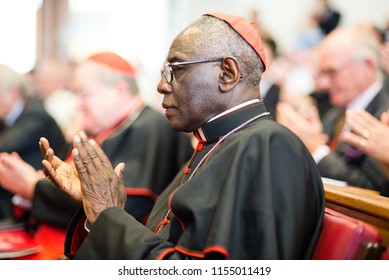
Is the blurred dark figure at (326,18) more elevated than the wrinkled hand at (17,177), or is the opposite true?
the blurred dark figure at (326,18)

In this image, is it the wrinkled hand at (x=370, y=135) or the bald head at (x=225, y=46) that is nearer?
the bald head at (x=225, y=46)

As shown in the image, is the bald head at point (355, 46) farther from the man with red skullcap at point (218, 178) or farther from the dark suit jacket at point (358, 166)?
the man with red skullcap at point (218, 178)

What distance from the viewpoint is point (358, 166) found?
3781mm

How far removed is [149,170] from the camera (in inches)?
171

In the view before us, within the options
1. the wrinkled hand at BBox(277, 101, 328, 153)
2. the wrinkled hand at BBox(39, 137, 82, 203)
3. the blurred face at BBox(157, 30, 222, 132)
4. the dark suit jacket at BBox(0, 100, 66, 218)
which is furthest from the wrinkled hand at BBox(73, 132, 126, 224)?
the dark suit jacket at BBox(0, 100, 66, 218)

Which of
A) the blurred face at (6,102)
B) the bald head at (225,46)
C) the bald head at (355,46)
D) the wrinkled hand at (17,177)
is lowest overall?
the wrinkled hand at (17,177)

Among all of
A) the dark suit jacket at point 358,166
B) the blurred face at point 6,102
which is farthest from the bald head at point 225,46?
the blurred face at point 6,102

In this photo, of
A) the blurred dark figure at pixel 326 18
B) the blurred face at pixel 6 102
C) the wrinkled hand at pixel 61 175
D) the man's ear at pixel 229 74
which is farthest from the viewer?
the blurred dark figure at pixel 326 18

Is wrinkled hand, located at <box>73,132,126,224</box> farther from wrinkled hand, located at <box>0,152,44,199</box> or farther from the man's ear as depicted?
wrinkled hand, located at <box>0,152,44,199</box>

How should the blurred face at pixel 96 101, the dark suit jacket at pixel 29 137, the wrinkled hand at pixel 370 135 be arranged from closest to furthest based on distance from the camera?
the wrinkled hand at pixel 370 135
the blurred face at pixel 96 101
the dark suit jacket at pixel 29 137

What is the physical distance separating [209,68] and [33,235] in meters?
2.65

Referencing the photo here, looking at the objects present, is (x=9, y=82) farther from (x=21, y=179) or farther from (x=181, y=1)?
(x=181, y=1)

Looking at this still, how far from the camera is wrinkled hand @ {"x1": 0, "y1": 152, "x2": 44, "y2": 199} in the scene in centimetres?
454

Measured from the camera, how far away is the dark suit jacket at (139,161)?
4305mm
